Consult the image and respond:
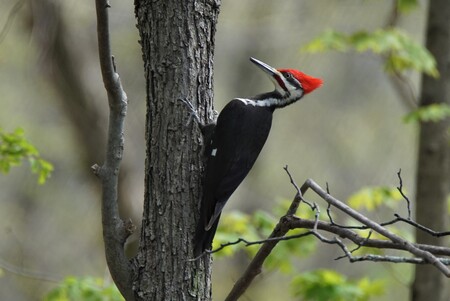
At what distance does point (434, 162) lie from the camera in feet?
14.7

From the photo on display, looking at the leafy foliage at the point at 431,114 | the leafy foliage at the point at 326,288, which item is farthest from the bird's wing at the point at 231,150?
the leafy foliage at the point at 326,288

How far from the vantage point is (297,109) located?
365 inches

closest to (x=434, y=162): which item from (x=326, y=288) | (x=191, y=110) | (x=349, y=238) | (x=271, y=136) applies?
(x=326, y=288)

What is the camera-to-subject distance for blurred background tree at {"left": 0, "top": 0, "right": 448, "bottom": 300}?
25.9 ft

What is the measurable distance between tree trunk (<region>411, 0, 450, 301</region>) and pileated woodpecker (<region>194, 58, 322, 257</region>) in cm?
160

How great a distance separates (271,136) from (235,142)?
6.45m

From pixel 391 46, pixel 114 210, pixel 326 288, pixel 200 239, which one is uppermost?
pixel 391 46

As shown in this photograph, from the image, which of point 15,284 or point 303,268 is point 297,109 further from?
point 15,284

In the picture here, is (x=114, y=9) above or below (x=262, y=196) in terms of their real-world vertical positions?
above

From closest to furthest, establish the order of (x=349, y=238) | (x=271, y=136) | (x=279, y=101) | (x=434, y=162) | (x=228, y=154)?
(x=349, y=238)
(x=228, y=154)
(x=279, y=101)
(x=434, y=162)
(x=271, y=136)

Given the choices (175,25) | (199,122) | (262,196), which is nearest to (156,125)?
(199,122)

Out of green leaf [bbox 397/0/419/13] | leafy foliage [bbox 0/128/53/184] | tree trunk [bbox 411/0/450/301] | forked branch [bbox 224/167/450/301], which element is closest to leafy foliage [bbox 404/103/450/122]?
tree trunk [bbox 411/0/450/301]

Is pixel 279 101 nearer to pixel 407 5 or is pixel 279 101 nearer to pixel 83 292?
pixel 83 292

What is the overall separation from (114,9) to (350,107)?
3.92m
